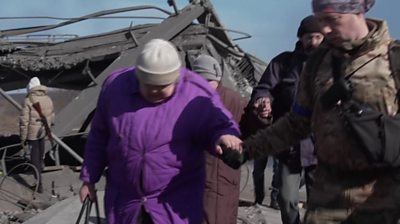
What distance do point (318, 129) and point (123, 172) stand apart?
4.29ft

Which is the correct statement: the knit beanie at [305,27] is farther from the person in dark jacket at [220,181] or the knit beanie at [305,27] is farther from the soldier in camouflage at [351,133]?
the soldier in camouflage at [351,133]

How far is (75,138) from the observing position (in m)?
18.6

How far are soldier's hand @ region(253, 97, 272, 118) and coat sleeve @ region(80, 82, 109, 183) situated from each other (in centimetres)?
187

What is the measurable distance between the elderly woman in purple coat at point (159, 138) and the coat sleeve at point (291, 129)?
1.27 ft

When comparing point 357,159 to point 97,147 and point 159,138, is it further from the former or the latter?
point 97,147

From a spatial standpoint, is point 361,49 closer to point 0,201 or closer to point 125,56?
point 0,201

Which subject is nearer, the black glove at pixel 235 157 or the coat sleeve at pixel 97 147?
the black glove at pixel 235 157

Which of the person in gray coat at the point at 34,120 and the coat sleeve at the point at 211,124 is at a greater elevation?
the coat sleeve at the point at 211,124

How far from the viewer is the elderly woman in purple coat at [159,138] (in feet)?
17.5

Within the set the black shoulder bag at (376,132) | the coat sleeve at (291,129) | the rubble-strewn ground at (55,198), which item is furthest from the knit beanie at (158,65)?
the rubble-strewn ground at (55,198)

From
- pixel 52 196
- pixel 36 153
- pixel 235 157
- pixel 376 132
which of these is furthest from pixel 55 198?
pixel 376 132

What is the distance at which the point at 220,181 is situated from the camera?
23.6ft

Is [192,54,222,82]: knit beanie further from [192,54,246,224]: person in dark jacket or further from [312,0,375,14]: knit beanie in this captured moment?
[312,0,375,14]: knit beanie

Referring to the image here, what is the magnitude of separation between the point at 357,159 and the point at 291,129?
0.53 m
